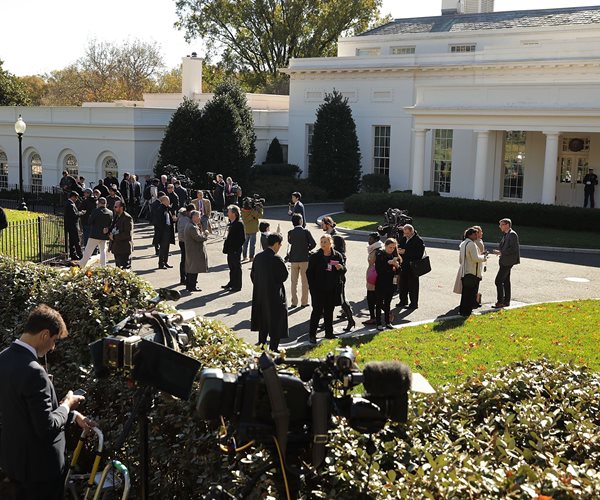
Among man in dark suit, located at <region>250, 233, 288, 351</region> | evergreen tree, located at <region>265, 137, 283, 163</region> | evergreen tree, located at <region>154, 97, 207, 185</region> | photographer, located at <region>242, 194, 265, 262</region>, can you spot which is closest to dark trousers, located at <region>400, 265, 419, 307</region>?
man in dark suit, located at <region>250, 233, 288, 351</region>

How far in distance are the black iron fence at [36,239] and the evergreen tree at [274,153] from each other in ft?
78.7

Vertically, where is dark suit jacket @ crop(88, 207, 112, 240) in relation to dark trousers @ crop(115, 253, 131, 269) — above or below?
above

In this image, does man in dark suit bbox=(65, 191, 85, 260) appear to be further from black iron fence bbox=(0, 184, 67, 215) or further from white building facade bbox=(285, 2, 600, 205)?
white building facade bbox=(285, 2, 600, 205)

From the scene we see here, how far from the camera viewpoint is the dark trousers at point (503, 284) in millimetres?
16219

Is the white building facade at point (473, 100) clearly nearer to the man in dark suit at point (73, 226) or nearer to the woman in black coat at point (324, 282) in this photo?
the man in dark suit at point (73, 226)

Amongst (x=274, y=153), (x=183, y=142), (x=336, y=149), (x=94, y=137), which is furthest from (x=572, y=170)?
(x=94, y=137)

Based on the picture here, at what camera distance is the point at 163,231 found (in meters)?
19.6

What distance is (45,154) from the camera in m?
41.6

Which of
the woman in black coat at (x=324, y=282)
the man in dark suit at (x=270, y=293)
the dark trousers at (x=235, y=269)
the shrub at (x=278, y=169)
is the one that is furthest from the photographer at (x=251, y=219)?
the shrub at (x=278, y=169)

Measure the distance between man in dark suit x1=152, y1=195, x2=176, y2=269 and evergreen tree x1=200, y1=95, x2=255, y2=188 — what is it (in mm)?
16160

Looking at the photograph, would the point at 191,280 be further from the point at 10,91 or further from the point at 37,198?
the point at 10,91

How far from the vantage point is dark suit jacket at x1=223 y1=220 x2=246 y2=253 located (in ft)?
57.3

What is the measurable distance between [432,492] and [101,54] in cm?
7663

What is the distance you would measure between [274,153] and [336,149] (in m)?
5.00
